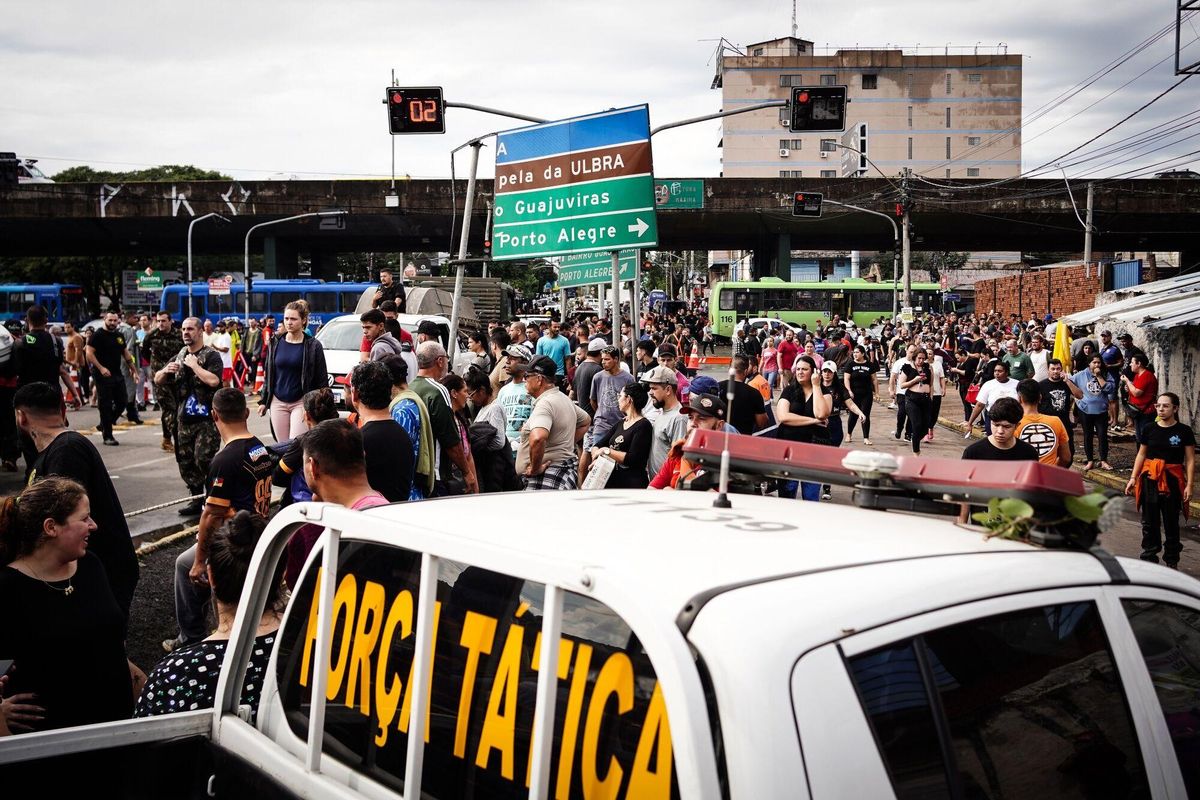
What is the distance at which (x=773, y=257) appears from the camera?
63875mm

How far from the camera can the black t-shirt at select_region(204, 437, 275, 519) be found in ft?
19.1

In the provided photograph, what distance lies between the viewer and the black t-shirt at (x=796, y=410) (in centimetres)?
1058

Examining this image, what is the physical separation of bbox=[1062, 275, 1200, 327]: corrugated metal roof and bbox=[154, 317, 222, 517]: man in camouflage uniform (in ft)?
44.8

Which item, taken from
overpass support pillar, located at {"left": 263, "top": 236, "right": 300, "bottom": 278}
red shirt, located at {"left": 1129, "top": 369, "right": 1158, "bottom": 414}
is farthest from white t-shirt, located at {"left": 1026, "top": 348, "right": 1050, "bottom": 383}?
overpass support pillar, located at {"left": 263, "top": 236, "right": 300, "bottom": 278}

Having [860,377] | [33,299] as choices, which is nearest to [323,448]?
[860,377]

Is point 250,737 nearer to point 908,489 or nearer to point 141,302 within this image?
point 908,489

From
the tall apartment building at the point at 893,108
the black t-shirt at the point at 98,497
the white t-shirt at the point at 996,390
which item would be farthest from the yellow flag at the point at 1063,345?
the tall apartment building at the point at 893,108

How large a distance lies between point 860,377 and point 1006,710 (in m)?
15.8

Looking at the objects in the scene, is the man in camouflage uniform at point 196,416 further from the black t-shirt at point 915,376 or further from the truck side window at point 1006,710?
the black t-shirt at point 915,376

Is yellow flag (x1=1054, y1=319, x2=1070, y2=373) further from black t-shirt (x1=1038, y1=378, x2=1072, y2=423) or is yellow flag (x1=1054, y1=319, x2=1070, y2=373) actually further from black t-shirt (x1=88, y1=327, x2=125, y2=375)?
black t-shirt (x1=88, y1=327, x2=125, y2=375)

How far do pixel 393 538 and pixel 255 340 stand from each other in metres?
13.5

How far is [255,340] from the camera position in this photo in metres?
15.1

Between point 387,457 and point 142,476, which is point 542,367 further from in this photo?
point 142,476

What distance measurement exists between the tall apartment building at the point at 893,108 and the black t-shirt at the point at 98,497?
100 metres
